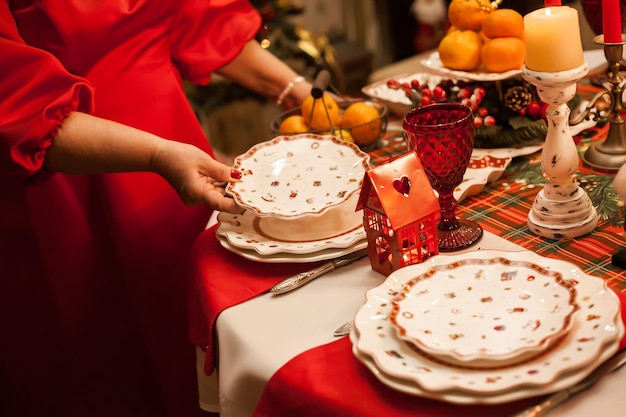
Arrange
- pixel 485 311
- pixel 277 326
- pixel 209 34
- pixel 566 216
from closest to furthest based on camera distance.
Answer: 1. pixel 485 311
2. pixel 277 326
3. pixel 566 216
4. pixel 209 34

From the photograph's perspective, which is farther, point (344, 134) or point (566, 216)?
point (344, 134)

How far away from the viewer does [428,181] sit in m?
0.93

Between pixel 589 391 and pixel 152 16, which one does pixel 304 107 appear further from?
pixel 589 391

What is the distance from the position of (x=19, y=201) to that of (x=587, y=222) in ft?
3.42

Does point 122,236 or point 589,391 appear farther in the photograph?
point 122,236

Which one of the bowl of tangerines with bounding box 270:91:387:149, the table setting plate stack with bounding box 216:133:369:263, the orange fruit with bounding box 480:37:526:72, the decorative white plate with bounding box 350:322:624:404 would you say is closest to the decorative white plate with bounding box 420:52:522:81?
the orange fruit with bounding box 480:37:526:72

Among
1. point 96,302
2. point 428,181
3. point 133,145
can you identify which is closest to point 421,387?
point 428,181

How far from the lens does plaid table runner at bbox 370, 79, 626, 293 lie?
96 cm

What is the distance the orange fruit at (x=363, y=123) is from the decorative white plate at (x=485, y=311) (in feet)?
1.92

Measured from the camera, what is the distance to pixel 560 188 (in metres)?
1.03

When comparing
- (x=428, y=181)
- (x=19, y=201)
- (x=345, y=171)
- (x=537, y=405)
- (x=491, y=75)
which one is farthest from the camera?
(x=19, y=201)

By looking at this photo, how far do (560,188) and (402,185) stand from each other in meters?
0.26

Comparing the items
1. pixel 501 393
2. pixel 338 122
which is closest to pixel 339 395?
pixel 501 393

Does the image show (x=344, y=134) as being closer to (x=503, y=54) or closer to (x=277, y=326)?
(x=503, y=54)
